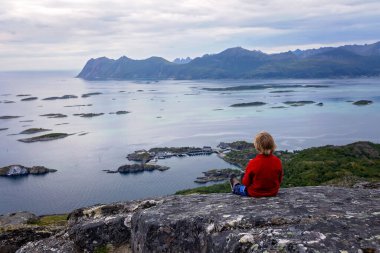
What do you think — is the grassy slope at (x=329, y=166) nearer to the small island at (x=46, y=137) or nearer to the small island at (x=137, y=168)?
the small island at (x=137, y=168)

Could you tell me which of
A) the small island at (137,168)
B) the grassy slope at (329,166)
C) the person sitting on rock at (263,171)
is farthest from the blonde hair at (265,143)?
the small island at (137,168)

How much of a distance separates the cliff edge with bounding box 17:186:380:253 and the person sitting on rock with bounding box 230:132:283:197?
1.18 ft

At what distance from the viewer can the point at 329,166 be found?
77.9m

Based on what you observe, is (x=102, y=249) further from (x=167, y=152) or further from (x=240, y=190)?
(x=167, y=152)

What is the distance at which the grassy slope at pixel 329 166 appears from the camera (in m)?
67.9

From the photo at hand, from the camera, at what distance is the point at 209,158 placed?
389 feet

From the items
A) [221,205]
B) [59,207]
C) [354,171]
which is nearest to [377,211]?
[221,205]

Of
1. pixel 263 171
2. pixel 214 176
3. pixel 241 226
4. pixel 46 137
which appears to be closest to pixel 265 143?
pixel 263 171

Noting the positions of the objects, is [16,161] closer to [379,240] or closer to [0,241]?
[0,241]

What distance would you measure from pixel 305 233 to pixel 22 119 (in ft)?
687

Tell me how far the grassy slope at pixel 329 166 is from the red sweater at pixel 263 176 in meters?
47.4

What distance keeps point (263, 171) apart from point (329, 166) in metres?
72.8

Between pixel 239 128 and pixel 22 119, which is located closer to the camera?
pixel 239 128

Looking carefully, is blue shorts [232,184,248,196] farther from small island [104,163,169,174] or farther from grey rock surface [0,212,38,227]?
small island [104,163,169,174]
